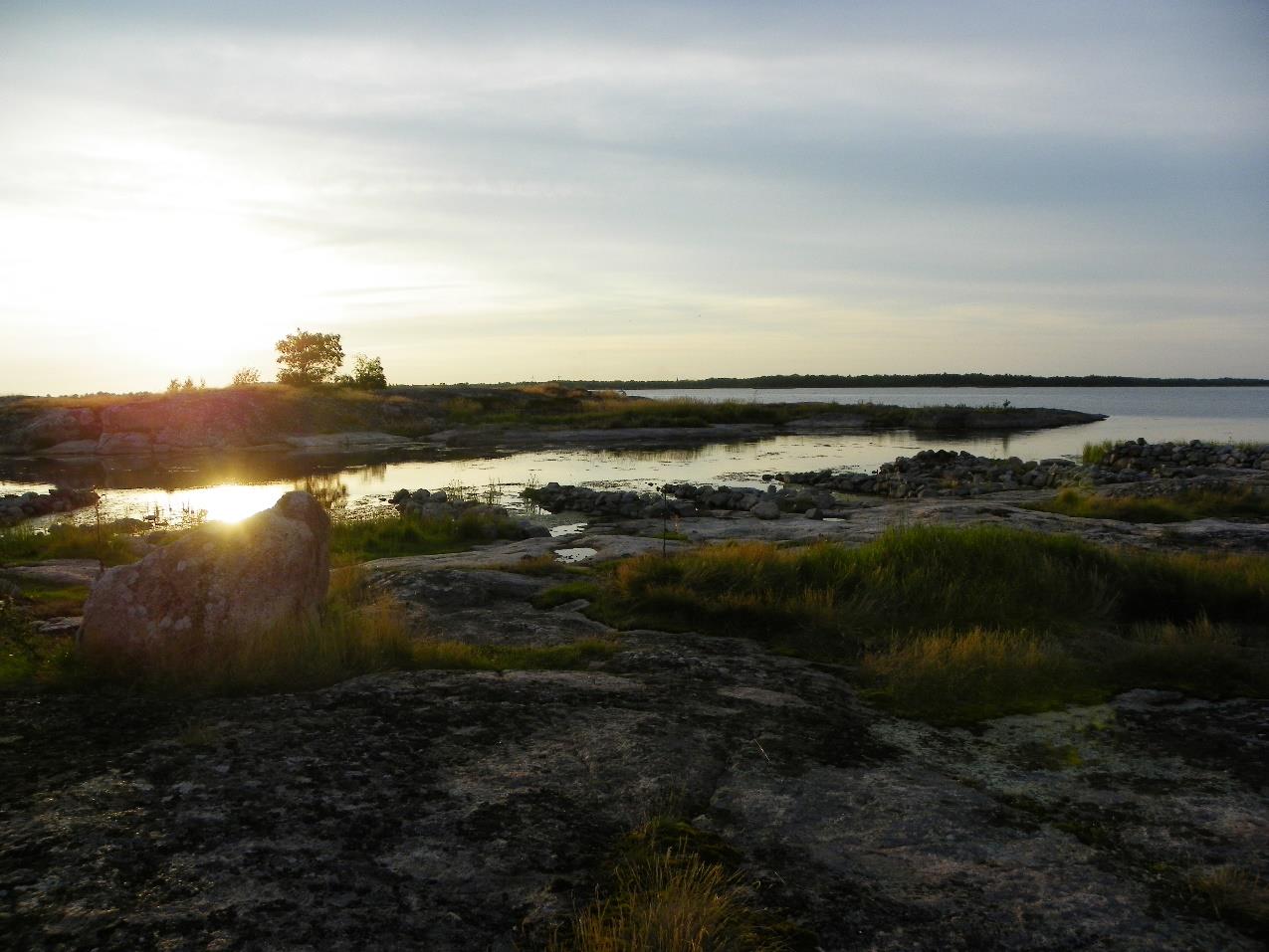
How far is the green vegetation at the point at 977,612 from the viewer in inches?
281

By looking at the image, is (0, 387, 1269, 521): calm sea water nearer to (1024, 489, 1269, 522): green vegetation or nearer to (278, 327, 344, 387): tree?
(1024, 489, 1269, 522): green vegetation

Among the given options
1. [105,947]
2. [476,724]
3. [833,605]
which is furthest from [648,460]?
[105,947]

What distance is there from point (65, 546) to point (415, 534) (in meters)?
5.92

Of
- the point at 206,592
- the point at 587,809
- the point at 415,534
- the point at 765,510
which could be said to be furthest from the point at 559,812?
the point at 765,510

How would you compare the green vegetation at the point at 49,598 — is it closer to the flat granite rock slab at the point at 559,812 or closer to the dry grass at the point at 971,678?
the flat granite rock slab at the point at 559,812

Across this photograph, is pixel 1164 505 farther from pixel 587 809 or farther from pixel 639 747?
pixel 587 809

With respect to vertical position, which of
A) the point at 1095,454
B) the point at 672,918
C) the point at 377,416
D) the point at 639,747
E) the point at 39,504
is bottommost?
the point at 1095,454

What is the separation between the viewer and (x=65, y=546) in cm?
1495

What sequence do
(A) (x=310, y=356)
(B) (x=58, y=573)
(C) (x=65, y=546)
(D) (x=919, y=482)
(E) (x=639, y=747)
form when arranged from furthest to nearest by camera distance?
(A) (x=310, y=356) < (D) (x=919, y=482) < (C) (x=65, y=546) < (B) (x=58, y=573) < (E) (x=639, y=747)

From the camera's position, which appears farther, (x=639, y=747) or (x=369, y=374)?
(x=369, y=374)

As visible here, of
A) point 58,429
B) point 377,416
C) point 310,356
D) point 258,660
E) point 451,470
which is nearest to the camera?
point 258,660

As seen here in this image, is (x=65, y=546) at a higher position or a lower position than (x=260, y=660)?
lower

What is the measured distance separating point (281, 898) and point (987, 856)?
10.4 ft

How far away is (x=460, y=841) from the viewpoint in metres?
4.13
